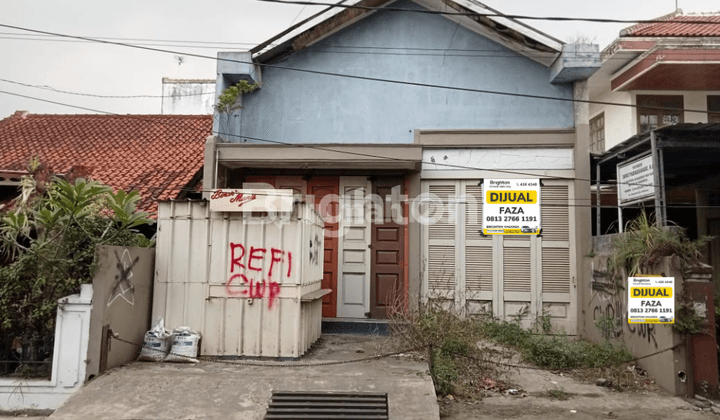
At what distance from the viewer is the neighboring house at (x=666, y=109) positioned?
11.1 m

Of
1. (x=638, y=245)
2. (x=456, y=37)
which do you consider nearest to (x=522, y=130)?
(x=456, y=37)

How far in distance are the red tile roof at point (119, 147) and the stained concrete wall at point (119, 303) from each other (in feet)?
12.1

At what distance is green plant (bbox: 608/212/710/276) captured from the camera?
785cm

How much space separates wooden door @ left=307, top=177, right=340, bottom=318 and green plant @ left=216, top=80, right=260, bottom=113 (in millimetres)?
2201

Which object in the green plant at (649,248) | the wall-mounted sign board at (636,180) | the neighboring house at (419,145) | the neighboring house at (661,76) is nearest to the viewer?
the green plant at (649,248)

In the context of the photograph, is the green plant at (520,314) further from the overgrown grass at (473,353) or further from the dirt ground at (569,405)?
the dirt ground at (569,405)

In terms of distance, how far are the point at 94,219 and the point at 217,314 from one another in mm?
2220

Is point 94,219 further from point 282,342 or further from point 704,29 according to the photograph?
point 704,29

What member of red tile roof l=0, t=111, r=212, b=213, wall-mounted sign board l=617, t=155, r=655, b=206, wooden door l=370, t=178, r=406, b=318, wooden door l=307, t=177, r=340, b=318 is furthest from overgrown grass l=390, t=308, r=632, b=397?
red tile roof l=0, t=111, r=212, b=213

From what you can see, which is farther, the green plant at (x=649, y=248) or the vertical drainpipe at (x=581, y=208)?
the vertical drainpipe at (x=581, y=208)

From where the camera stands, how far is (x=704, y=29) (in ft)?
51.3

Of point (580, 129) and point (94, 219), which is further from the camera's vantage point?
point (580, 129)

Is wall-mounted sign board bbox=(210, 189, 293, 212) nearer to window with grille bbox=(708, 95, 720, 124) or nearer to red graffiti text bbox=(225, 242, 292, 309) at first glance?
red graffiti text bbox=(225, 242, 292, 309)

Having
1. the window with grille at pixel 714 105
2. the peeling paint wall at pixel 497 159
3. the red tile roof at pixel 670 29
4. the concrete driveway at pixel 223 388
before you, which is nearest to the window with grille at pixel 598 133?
the red tile roof at pixel 670 29
